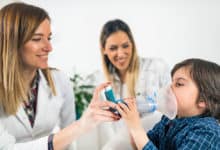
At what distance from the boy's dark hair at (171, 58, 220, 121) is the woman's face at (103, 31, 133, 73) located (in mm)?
475

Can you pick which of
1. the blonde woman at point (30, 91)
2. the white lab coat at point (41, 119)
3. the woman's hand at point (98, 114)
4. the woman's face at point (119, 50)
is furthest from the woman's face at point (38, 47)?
the woman's face at point (119, 50)

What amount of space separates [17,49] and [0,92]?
200 millimetres

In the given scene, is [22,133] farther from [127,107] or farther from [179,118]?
[179,118]

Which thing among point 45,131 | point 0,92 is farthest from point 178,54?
point 0,92

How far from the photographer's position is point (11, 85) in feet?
4.27

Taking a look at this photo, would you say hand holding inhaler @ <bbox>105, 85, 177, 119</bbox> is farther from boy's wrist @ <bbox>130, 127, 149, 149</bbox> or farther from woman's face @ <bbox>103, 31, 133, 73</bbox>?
woman's face @ <bbox>103, 31, 133, 73</bbox>

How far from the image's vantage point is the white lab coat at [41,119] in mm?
1235

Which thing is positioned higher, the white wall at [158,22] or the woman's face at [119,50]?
the white wall at [158,22]

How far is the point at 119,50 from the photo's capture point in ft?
5.29

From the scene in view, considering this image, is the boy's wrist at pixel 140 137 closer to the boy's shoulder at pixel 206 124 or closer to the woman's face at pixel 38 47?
the boy's shoulder at pixel 206 124

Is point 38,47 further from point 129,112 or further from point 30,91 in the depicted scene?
point 129,112

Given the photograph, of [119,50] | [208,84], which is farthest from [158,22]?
[208,84]

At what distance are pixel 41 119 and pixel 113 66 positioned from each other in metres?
0.50

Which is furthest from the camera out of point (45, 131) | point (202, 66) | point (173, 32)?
point (173, 32)
